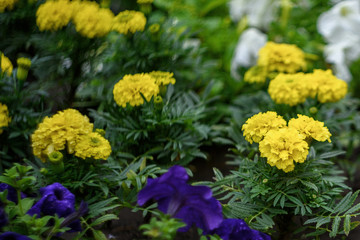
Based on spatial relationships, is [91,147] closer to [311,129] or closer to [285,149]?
[285,149]

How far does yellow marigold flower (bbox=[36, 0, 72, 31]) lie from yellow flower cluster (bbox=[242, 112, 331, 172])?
1034mm

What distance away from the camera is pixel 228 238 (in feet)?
3.92

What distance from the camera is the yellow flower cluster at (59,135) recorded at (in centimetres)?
128

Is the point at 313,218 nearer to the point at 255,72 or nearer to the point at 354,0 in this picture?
the point at 255,72

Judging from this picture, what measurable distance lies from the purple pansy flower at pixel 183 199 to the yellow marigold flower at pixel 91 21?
3.16 feet

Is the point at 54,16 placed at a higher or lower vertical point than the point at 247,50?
higher

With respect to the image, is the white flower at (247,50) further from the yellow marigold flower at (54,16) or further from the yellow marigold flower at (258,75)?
the yellow marigold flower at (54,16)

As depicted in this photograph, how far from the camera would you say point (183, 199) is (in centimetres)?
114

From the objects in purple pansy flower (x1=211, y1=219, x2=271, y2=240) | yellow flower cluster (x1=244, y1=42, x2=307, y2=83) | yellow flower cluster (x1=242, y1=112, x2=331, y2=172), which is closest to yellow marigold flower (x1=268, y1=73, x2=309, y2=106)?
yellow flower cluster (x1=244, y1=42, x2=307, y2=83)

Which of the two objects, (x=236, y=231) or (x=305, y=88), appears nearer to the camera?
(x=236, y=231)

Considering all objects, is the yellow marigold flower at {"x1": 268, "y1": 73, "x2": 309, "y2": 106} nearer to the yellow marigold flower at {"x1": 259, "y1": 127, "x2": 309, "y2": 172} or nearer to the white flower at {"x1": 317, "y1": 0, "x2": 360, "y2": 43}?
the yellow marigold flower at {"x1": 259, "y1": 127, "x2": 309, "y2": 172}

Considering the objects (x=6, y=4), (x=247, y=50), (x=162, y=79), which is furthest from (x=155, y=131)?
(x=247, y=50)

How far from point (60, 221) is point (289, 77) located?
112 centimetres

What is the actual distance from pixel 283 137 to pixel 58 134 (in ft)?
2.46
